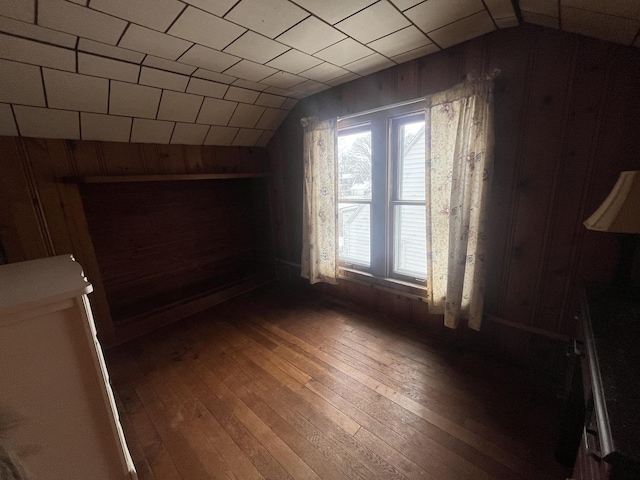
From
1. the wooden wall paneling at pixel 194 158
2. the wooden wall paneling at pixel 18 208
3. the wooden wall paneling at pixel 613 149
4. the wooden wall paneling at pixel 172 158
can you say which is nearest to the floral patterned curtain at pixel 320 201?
the wooden wall paneling at pixel 194 158

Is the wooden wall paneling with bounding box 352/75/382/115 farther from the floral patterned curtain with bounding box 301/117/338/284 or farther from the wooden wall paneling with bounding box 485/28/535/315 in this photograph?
the wooden wall paneling with bounding box 485/28/535/315

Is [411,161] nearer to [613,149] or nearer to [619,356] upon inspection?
[613,149]

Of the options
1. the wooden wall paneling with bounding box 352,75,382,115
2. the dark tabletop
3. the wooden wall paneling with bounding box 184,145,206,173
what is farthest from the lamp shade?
the wooden wall paneling with bounding box 184,145,206,173

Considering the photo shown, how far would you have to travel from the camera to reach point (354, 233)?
8.77 ft

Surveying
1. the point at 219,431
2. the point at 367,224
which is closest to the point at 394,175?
the point at 367,224

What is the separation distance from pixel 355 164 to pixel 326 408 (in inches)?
78.9

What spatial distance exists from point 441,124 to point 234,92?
1695 millimetres

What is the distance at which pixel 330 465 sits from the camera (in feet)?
4.12

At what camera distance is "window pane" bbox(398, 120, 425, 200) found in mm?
2080

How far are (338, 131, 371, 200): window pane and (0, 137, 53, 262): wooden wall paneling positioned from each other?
240 centimetres

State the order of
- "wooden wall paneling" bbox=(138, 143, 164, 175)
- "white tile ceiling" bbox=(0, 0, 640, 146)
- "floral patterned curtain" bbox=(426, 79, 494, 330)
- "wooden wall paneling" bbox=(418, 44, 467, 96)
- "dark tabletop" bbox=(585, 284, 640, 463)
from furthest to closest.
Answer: "wooden wall paneling" bbox=(138, 143, 164, 175) < "wooden wall paneling" bbox=(418, 44, 467, 96) < "floral patterned curtain" bbox=(426, 79, 494, 330) < "white tile ceiling" bbox=(0, 0, 640, 146) < "dark tabletop" bbox=(585, 284, 640, 463)

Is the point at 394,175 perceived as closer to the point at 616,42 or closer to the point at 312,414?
the point at 616,42

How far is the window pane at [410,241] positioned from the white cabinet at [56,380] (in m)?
2.09

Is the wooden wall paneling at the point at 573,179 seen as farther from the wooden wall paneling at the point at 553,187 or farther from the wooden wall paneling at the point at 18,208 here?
the wooden wall paneling at the point at 18,208
